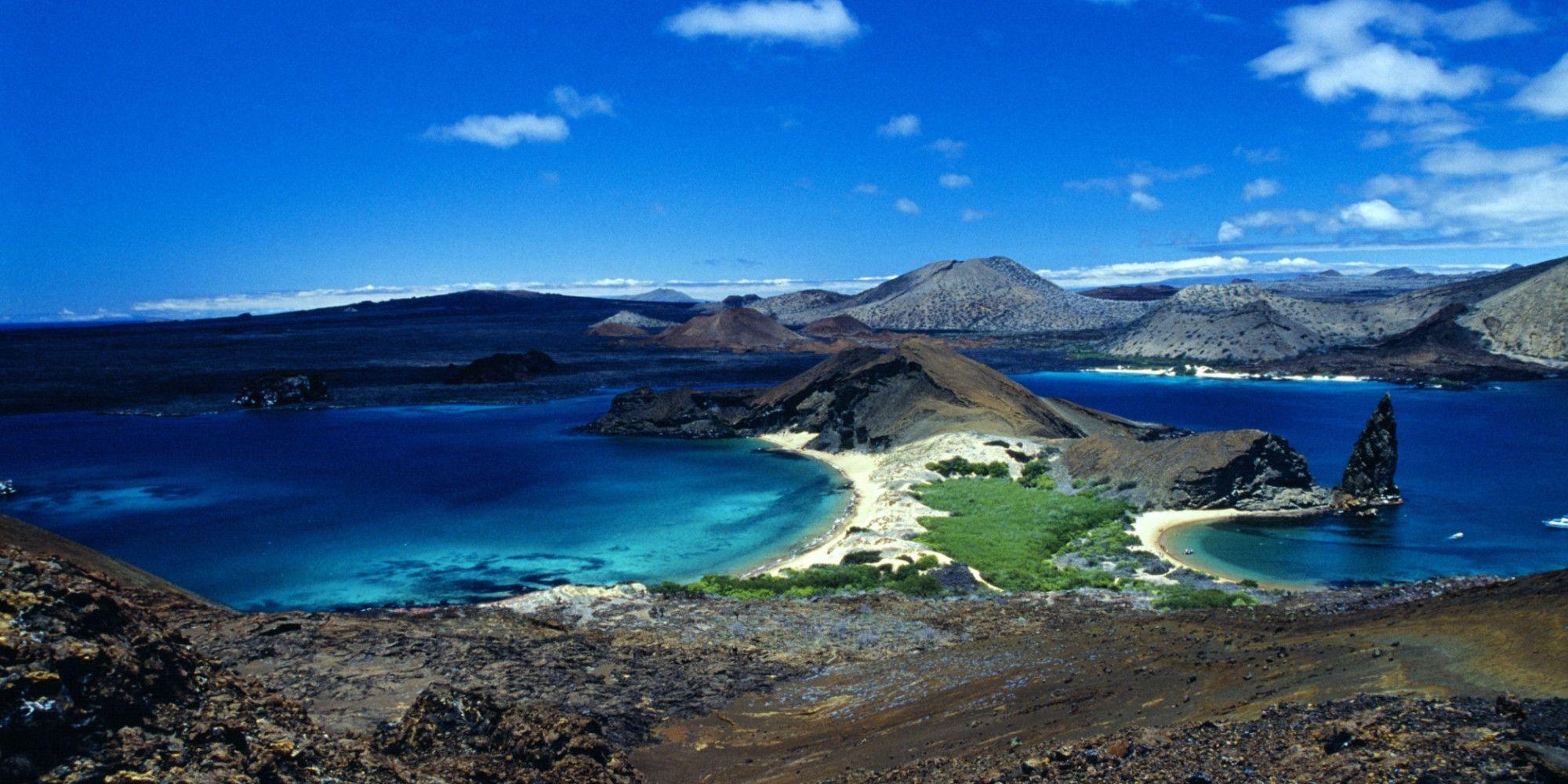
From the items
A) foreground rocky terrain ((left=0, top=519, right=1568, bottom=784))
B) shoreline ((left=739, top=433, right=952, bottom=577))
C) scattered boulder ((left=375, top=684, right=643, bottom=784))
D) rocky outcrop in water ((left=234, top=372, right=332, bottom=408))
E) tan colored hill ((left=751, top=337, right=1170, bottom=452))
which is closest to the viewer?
foreground rocky terrain ((left=0, top=519, right=1568, bottom=784))

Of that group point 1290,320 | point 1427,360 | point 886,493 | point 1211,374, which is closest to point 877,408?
point 886,493

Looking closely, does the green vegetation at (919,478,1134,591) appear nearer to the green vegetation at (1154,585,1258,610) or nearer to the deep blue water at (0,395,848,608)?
the green vegetation at (1154,585,1258,610)

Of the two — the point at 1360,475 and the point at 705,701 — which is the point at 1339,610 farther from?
the point at 1360,475

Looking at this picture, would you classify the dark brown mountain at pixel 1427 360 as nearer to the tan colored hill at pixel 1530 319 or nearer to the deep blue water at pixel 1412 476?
the tan colored hill at pixel 1530 319

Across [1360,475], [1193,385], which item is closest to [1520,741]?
[1360,475]

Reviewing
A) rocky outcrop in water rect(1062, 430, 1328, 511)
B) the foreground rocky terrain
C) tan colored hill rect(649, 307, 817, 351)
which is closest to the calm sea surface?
rocky outcrop in water rect(1062, 430, 1328, 511)

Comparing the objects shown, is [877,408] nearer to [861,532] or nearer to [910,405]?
[910,405]
